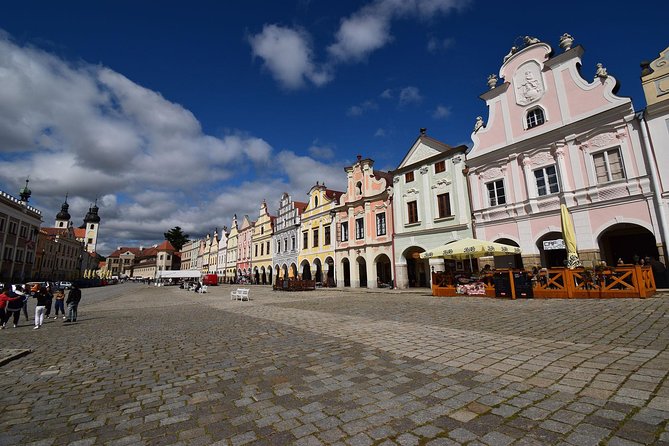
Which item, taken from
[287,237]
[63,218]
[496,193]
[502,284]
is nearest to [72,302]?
[502,284]

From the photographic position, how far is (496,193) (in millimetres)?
19938

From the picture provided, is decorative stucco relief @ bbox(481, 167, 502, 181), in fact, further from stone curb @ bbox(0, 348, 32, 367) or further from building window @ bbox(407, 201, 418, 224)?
stone curb @ bbox(0, 348, 32, 367)

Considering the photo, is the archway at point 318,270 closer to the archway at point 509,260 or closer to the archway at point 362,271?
the archway at point 362,271

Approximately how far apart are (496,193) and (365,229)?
12448mm

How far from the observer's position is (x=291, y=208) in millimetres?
43344

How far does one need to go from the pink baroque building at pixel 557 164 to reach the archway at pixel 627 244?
0.04 metres

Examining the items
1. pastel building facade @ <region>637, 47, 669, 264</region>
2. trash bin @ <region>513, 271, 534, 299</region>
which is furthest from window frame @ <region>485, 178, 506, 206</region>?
trash bin @ <region>513, 271, 534, 299</region>

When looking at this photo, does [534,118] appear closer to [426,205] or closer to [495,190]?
[495,190]

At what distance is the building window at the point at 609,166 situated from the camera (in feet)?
50.4

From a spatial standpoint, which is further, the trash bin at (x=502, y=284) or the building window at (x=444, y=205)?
the building window at (x=444, y=205)

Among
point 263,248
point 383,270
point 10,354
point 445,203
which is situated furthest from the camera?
point 263,248

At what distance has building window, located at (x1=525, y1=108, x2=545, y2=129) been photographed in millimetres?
18500

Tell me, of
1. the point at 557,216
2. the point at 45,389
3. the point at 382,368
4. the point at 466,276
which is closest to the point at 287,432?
the point at 382,368

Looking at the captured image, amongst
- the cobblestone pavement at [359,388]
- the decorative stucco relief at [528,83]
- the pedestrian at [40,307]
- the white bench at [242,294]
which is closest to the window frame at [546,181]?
the decorative stucco relief at [528,83]
